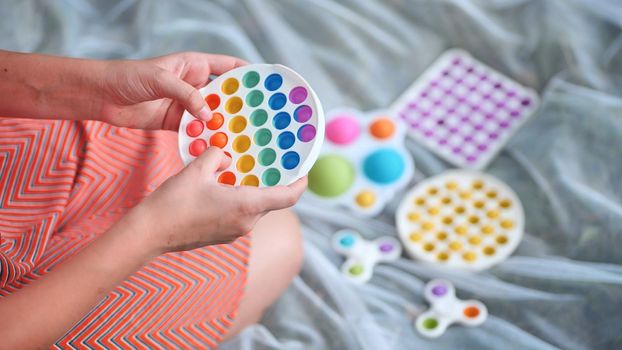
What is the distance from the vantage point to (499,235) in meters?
0.87

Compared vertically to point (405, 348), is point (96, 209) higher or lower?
higher

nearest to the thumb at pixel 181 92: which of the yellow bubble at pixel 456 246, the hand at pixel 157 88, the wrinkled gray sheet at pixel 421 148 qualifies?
the hand at pixel 157 88

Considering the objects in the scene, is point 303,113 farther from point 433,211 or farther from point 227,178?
point 433,211

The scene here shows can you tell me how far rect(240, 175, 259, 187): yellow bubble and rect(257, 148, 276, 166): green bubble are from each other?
16 mm

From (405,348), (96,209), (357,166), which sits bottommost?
(405,348)

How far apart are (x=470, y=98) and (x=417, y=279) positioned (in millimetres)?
343

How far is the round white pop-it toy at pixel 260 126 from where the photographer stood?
0.62m

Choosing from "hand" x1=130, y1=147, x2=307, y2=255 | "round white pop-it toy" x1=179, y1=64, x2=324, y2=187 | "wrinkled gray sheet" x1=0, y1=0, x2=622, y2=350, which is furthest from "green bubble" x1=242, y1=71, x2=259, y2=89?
"wrinkled gray sheet" x1=0, y1=0, x2=622, y2=350

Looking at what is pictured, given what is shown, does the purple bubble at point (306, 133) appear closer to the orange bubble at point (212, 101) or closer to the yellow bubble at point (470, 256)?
the orange bubble at point (212, 101)

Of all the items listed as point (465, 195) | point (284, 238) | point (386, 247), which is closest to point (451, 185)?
point (465, 195)

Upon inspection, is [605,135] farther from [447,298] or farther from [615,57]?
[447,298]

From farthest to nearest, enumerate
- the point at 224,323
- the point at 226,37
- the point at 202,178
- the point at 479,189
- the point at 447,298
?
1. the point at 226,37
2. the point at 479,189
3. the point at 447,298
4. the point at 224,323
5. the point at 202,178

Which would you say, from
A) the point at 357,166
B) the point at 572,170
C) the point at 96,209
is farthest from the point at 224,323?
the point at 572,170

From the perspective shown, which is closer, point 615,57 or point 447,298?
point 447,298
